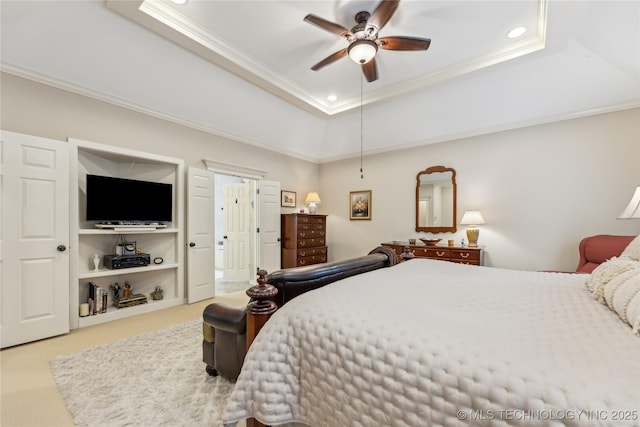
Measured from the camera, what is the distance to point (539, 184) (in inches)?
157

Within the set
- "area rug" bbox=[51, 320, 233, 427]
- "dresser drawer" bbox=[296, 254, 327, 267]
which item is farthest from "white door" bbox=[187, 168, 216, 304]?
"dresser drawer" bbox=[296, 254, 327, 267]

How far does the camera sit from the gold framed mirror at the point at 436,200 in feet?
15.6

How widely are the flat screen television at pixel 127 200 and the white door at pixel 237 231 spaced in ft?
6.26

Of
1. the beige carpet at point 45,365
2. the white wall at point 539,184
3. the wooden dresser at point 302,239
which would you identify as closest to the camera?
the beige carpet at point 45,365

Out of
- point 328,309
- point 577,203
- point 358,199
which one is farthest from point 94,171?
point 577,203

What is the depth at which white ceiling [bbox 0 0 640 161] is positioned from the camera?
2586 mm

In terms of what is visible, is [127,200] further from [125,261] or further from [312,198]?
[312,198]

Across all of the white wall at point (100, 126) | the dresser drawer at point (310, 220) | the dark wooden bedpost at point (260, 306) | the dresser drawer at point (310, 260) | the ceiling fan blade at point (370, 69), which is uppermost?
the ceiling fan blade at point (370, 69)

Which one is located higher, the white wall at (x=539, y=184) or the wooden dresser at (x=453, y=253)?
the white wall at (x=539, y=184)

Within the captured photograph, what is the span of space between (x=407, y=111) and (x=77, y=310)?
5391 mm

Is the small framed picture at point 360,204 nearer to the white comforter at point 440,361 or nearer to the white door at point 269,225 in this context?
the white door at point 269,225

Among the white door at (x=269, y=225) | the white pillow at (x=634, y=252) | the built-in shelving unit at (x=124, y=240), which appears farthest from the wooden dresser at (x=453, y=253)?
the built-in shelving unit at (x=124, y=240)

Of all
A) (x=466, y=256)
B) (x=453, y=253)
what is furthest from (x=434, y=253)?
(x=466, y=256)

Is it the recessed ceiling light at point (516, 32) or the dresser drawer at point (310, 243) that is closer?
the recessed ceiling light at point (516, 32)
